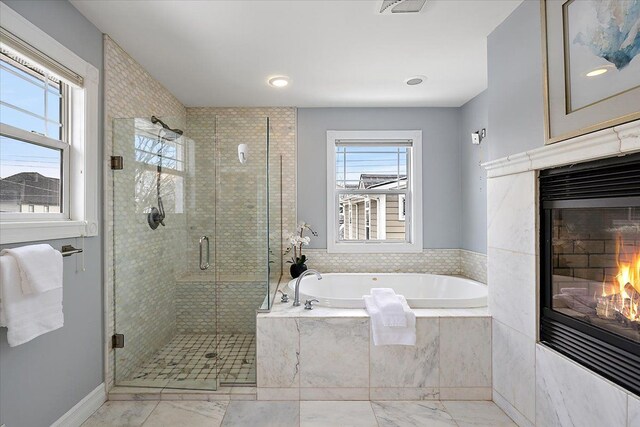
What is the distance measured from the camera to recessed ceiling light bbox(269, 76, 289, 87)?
288 centimetres

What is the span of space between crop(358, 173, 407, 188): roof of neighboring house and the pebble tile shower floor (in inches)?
82.3

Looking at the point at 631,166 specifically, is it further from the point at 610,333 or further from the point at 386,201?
the point at 386,201

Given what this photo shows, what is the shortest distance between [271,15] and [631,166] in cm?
197

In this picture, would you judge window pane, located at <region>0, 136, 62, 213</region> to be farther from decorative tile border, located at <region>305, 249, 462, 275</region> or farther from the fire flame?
the fire flame

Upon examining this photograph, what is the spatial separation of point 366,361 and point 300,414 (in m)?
0.54

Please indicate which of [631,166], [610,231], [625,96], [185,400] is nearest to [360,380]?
[185,400]

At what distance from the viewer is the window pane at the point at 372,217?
3818 mm

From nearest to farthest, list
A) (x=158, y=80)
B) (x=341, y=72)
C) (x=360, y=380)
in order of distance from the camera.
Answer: (x=360, y=380) → (x=341, y=72) → (x=158, y=80)

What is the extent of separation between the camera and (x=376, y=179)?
Result: 3.79 m

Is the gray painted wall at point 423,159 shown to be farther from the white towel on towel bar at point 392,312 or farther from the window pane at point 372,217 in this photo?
the white towel on towel bar at point 392,312

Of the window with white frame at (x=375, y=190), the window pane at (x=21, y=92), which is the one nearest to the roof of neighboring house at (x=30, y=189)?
the window pane at (x=21, y=92)

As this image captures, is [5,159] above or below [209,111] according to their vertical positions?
below

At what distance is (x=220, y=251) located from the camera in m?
2.59

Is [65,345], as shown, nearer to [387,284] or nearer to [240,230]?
[240,230]
